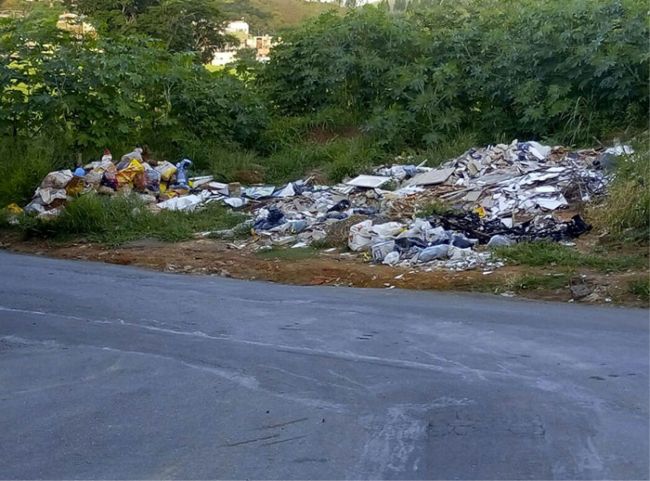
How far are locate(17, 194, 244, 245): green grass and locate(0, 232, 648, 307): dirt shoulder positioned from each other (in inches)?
9.5

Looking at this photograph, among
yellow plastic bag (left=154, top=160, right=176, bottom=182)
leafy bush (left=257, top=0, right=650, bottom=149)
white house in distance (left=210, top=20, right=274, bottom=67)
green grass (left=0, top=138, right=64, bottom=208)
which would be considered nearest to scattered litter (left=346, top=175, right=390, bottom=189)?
leafy bush (left=257, top=0, right=650, bottom=149)

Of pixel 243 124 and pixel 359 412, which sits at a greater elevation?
pixel 243 124

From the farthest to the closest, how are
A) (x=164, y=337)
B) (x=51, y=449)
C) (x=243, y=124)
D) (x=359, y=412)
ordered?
(x=243, y=124) → (x=164, y=337) → (x=359, y=412) → (x=51, y=449)

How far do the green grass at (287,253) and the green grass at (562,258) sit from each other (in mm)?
2432

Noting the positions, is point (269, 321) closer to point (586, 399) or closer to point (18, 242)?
point (586, 399)

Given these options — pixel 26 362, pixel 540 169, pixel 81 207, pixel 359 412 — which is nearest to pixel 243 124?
pixel 81 207

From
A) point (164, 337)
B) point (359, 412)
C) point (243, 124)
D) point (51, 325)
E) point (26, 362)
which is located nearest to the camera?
point (359, 412)

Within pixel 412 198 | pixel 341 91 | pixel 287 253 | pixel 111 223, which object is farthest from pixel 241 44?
pixel 287 253

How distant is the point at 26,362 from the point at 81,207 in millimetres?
6813

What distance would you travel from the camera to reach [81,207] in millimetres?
13164

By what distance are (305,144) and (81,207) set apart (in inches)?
229

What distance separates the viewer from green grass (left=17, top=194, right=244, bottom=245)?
12.9 meters

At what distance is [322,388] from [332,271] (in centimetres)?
447

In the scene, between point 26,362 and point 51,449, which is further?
point 26,362
